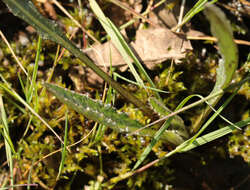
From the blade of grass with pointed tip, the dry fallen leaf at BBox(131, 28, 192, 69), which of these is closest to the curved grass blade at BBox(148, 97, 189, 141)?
the blade of grass with pointed tip

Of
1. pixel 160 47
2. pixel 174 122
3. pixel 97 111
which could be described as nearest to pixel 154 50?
pixel 160 47

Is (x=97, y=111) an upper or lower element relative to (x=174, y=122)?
upper

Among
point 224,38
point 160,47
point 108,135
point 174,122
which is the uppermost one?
point 224,38

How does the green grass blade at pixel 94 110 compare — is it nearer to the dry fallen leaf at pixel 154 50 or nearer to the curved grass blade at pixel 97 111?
the curved grass blade at pixel 97 111

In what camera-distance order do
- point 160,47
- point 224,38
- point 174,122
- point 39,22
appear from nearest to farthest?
point 224,38 → point 39,22 → point 174,122 → point 160,47

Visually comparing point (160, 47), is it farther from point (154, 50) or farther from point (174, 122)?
point (174, 122)

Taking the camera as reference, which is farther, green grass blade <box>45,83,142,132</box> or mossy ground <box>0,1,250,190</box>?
mossy ground <box>0,1,250,190</box>

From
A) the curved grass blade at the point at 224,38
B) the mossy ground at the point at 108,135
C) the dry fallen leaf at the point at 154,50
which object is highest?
the curved grass blade at the point at 224,38

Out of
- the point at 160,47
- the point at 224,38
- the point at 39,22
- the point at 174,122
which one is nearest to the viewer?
the point at 224,38

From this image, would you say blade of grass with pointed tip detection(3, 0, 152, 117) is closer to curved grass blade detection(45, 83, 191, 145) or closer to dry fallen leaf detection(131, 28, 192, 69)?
curved grass blade detection(45, 83, 191, 145)

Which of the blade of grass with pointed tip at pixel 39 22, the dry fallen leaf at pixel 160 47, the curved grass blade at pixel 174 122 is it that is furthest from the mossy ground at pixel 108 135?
the blade of grass with pointed tip at pixel 39 22

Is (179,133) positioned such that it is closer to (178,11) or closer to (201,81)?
(201,81)
